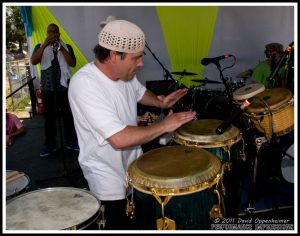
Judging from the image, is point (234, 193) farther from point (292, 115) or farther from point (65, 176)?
point (65, 176)

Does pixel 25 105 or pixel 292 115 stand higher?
pixel 292 115

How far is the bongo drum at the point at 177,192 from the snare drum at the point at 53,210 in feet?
0.92

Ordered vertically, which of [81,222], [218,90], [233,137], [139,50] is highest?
[139,50]

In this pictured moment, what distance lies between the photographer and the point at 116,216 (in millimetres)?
2156

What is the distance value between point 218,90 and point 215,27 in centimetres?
124

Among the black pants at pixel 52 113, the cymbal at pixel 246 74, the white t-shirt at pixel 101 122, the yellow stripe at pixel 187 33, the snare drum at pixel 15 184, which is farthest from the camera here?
the yellow stripe at pixel 187 33

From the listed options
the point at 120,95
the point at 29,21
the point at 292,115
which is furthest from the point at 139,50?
the point at 29,21

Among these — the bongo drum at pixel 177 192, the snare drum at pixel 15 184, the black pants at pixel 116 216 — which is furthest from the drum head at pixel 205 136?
the snare drum at pixel 15 184

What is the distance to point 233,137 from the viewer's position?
2.23 m

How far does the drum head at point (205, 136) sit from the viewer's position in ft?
7.16

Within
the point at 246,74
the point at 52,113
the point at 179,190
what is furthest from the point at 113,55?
the point at 246,74

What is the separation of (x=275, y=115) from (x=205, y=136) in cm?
82

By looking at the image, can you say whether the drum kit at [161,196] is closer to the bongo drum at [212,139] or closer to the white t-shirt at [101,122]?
the bongo drum at [212,139]

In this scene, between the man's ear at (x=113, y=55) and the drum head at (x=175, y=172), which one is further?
the man's ear at (x=113, y=55)
